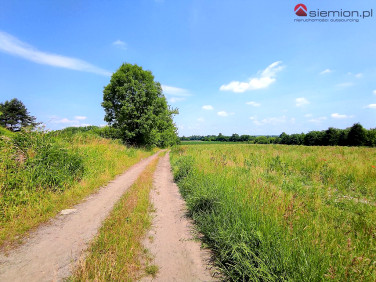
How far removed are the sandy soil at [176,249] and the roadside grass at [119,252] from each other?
227 mm

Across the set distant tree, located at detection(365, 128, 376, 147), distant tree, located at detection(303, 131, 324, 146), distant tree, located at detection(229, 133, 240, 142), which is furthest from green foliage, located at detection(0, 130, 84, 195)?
distant tree, located at detection(229, 133, 240, 142)

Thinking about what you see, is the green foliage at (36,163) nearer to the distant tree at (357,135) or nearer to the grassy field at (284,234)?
the grassy field at (284,234)

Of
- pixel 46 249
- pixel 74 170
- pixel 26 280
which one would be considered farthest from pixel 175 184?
pixel 26 280

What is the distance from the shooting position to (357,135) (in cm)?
4522

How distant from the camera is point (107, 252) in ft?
9.64

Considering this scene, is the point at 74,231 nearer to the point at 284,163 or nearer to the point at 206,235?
the point at 206,235

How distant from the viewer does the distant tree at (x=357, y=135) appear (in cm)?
4409

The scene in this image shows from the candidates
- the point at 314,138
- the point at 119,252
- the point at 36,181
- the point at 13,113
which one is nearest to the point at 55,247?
the point at 119,252

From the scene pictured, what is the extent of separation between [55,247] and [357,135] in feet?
218

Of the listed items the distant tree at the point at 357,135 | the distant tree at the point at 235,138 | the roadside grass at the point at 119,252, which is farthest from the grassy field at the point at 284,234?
the distant tree at the point at 235,138

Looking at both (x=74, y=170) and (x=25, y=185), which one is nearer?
(x=25, y=185)

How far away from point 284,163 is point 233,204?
9.01 m

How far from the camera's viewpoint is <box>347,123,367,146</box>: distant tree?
44.1 metres

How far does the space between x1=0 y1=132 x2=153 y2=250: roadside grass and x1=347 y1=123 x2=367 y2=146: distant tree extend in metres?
64.4
